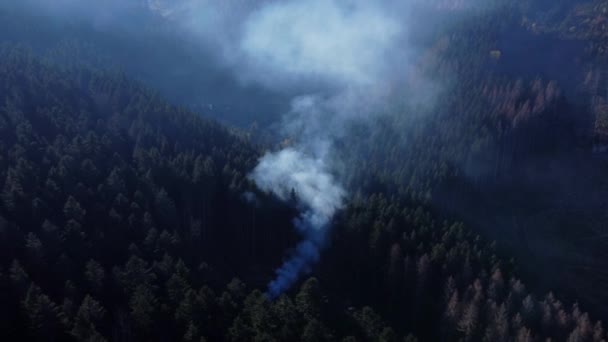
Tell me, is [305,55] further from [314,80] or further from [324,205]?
[324,205]

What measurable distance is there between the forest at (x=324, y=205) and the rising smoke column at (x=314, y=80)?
768mm

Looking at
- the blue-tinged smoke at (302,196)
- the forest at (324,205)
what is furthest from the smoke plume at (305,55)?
the forest at (324,205)

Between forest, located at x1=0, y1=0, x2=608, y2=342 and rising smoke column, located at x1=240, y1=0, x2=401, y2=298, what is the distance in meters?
0.77

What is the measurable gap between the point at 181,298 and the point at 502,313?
31923mm

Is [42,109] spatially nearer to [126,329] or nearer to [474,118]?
[126,329]

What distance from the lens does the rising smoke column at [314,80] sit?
238 feet

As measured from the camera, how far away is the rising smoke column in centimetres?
7256

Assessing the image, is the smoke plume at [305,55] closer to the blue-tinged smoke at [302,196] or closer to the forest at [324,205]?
the blue-tinged smoke at [302,196]

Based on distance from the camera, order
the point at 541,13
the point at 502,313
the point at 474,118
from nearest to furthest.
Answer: the point at 502,313
the point at 474,118
the point at 541,13

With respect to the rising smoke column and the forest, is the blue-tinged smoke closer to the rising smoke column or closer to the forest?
the rising smoke column

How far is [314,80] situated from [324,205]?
87.8 metres

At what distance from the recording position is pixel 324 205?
2916 inches

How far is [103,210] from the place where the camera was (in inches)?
2406

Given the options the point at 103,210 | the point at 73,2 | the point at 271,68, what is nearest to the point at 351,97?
the point at 271,68
